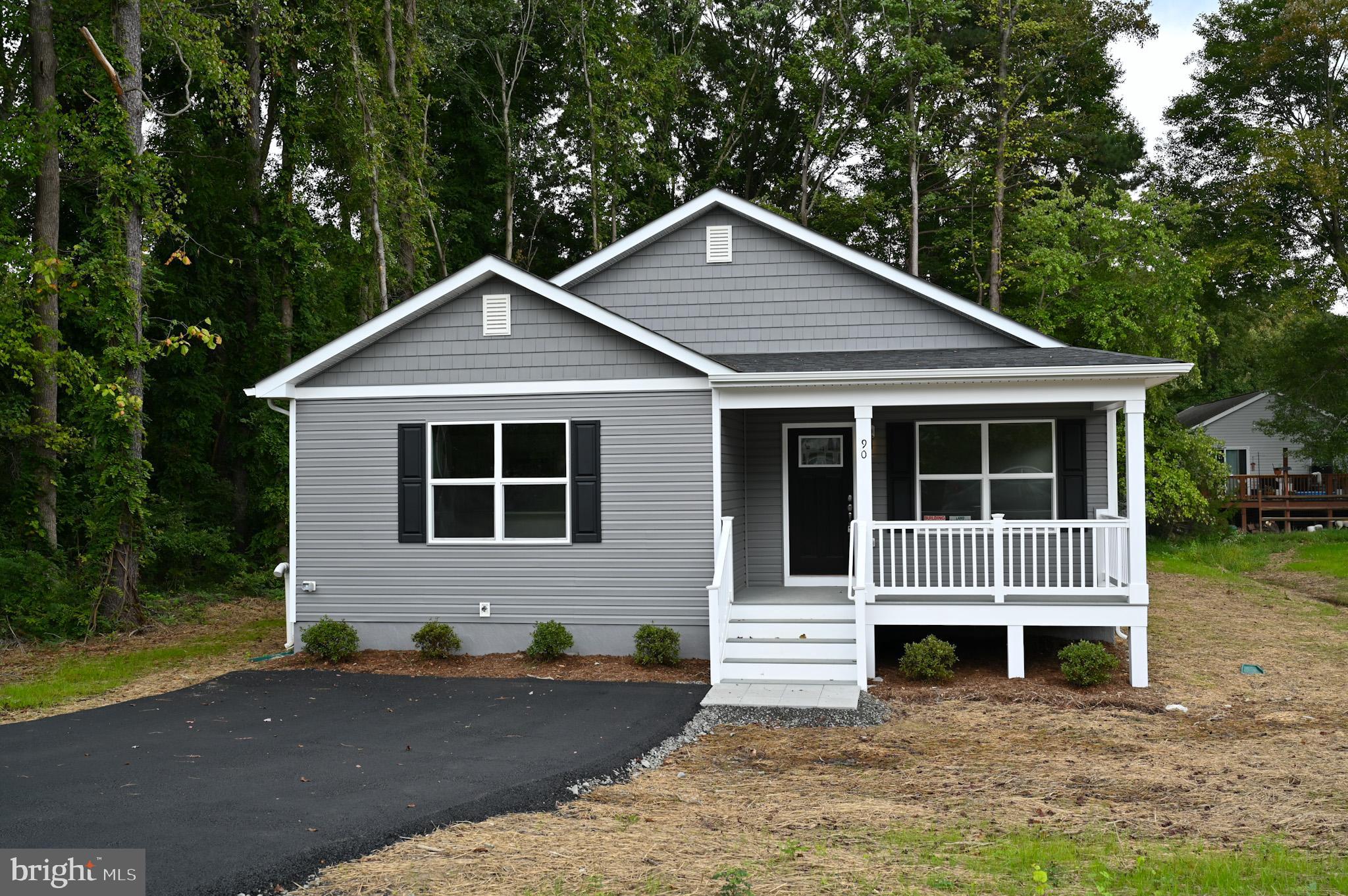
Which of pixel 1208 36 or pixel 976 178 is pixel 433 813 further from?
pixel 1208 36

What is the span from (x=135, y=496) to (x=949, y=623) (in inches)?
417

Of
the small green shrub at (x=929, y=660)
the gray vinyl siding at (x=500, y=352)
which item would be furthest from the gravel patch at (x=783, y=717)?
the gray vinyl siding at (x=500, y=352)

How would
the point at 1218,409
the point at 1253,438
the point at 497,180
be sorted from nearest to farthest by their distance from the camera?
the point at 497,180 < the point at 1253,438 < the point at 1218,409

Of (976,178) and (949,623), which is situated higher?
(976,178)

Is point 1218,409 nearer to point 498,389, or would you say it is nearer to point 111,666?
point 498,389

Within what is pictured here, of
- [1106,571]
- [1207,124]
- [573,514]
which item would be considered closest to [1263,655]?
[1106,571]

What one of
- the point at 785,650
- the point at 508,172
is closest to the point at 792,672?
the point at 785,650

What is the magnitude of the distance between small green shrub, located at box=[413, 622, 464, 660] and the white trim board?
4020mm

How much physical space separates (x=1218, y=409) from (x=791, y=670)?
32692 millimetres

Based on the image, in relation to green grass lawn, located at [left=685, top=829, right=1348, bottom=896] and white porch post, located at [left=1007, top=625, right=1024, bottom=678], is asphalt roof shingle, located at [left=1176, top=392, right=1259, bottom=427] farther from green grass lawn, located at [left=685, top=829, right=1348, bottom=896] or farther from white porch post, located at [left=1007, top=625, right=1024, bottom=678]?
green grass lawn, located at [left=685, top=829, right=1348, bottom=896]

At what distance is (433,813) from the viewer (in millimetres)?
6000

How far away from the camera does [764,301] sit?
43.2ft

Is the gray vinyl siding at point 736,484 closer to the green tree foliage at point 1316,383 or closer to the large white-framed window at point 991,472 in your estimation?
the large white-framed window at point 991,472

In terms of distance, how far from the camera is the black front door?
1248 centimetres
